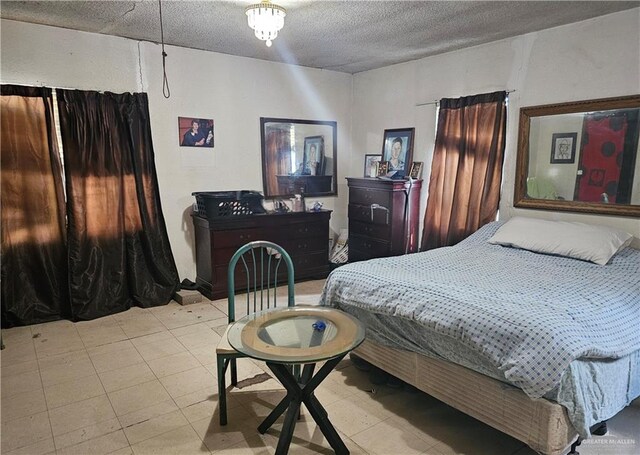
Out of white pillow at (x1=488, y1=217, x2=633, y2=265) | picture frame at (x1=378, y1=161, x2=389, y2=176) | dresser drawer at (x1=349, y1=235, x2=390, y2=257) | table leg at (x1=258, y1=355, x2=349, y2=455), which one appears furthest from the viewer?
picture frame at (x1=378, y1=161, x2=389, y2=176)

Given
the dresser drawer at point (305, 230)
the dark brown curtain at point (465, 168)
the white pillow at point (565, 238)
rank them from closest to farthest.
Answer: the white pillow at point (565, 238)
the dark brown curtain at point (465, 168)
the dresser drawer at point (305, 230)

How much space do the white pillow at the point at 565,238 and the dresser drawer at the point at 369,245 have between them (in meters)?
1.21

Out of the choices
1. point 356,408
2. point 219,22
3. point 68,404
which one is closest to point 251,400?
point 356,408

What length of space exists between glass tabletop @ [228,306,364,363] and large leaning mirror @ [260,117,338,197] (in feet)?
9.11

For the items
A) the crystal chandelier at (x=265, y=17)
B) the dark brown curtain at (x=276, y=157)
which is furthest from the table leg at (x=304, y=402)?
the dark brown curtain at (x=276, y=157)

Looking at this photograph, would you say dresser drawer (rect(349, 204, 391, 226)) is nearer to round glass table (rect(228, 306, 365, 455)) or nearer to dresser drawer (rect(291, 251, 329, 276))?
dresser drawer (rect(291, 251, 329, 276))

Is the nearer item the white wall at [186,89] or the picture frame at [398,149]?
the white wall at [186,89]

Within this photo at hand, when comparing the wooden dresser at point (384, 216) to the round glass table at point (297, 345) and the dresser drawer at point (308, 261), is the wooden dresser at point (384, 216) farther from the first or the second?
the round glass table at point (297, 345)

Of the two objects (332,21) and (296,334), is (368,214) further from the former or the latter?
(296,334)

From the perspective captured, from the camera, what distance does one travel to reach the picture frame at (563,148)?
3.26 meters

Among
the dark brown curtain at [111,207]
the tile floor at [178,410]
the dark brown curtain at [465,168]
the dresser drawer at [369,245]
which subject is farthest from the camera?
the dresser drawer at [369,245]

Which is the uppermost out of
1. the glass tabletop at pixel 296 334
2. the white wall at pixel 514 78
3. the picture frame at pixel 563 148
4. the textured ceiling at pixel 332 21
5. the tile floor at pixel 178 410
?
the textured ceiling at pixel 332 21

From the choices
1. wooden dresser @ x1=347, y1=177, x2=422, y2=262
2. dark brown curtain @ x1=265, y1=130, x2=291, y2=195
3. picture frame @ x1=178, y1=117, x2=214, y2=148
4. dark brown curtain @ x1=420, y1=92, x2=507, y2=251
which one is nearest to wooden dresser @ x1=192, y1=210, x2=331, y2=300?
wooden dresser @ x1=347, y1=177, x2=422, y2=262

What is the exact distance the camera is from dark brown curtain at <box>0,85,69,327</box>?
3.30 m
